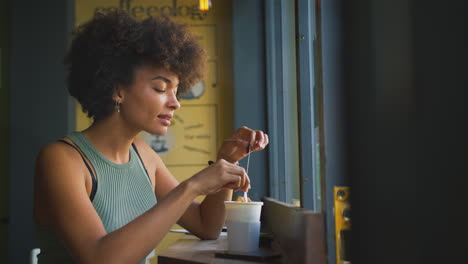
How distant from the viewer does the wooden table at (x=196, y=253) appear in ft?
4.57

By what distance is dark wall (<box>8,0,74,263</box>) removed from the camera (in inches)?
139

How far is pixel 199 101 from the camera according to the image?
12.2 feet

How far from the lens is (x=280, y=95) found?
9.91ft

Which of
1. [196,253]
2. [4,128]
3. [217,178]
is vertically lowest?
[196,253]

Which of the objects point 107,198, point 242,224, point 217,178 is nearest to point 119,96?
point 107,198

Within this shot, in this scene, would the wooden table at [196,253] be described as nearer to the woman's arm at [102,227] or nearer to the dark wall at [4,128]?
the woman's arm at [102,227]

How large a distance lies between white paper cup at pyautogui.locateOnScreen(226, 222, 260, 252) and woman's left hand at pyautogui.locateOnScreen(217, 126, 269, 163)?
40 cm

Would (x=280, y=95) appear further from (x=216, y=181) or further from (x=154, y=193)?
(x=216, y=181)

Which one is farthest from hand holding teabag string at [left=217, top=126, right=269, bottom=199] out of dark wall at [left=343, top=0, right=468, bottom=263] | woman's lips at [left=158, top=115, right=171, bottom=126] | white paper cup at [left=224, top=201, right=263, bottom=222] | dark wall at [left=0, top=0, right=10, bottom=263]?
dark wall at [left=0, top=0, right=10, bottom=263]

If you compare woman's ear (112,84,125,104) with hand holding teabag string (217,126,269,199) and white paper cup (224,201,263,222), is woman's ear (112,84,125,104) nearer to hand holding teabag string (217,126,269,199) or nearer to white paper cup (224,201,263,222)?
hand holding teabag string (217,126,269,199)

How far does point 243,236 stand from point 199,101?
7.71ft

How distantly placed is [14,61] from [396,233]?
3.59 meters

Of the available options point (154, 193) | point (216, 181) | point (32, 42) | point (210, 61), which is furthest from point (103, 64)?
point (32, 42)

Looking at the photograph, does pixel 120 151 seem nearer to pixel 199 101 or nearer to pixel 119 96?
pixel 119 96
